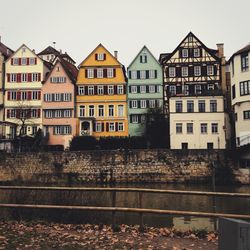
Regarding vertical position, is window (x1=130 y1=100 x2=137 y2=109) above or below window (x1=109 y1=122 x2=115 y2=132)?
above

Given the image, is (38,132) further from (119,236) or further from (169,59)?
(119,236)

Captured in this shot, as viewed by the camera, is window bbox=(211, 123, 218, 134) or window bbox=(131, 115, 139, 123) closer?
window bbox=(211, 123, 218, 134)

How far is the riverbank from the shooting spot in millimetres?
8016

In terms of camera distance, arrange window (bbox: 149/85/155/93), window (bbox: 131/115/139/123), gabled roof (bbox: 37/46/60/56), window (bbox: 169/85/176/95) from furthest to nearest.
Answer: gabled roof (bbox: 37/46/60/56)
window (bbox: 149/85/155/93)
window (bbox: 131/115/139/123)
window (bbox: 169/85/176/95)

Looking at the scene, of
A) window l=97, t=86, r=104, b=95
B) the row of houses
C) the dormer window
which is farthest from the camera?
the dormer window

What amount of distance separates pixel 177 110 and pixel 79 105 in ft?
49.1

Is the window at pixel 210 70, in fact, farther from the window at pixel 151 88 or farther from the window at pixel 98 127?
the window at pixel 98 127

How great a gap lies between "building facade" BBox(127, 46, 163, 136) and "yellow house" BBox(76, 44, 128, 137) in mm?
1079

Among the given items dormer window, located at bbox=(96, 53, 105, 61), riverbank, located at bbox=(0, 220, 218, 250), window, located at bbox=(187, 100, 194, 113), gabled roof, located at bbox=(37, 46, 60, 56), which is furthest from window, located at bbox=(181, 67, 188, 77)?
riverbank, located at bbox=(0, 220, 218, 250)

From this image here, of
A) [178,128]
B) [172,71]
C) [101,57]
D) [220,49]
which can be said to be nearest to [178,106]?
→ [178,128]

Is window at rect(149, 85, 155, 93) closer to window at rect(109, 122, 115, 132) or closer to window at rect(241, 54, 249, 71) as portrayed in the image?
window at rect(109, 122, 115, 132)

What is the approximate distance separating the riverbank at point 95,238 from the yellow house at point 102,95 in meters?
41.9

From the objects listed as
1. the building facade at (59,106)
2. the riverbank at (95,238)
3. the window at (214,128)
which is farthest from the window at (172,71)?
the riverbank at (95,238)

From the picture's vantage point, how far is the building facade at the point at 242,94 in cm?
4188
